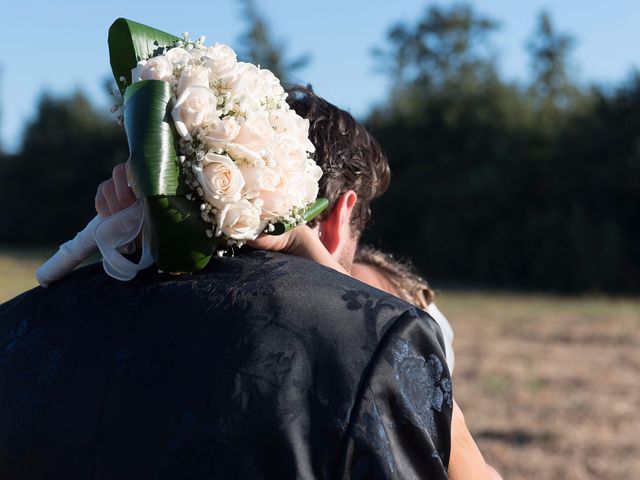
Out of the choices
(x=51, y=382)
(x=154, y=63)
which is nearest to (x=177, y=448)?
(x=51, y=382)

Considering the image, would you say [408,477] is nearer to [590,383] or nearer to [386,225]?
[590,383]

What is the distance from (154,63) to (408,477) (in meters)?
0.97

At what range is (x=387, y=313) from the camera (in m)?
1.66

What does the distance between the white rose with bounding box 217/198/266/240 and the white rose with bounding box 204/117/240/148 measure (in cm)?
13

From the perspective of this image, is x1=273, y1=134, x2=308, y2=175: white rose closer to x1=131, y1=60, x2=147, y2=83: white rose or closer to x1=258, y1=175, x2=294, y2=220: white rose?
x1=258, y1=175, x2=294, y2=220: white rose

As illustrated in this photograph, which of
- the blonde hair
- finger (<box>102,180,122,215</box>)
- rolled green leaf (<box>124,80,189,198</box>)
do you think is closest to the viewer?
rolled green leaf (<box>124,80,189,198</box>)

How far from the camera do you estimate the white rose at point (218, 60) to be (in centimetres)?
185

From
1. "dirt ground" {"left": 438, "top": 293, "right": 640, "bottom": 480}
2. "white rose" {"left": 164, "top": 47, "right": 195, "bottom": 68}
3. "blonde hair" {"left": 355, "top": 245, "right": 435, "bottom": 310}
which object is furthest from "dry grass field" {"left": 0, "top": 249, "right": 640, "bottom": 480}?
"white rose" {"left": 164, "top": 47, "right": 195, "bottom": 68}

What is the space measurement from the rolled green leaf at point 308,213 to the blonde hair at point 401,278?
1.36 meters

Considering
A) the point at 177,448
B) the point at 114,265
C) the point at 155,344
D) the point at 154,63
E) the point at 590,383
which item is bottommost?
the point at 590,383

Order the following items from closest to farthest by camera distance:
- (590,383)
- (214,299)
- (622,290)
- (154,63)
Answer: (214,299) < (154,63) < (590,383) < (622,290)

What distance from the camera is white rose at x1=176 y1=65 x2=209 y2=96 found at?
1788 millimetres

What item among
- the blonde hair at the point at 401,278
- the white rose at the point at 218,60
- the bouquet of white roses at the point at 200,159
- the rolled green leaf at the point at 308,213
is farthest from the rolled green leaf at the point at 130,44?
the blonde hair at the point at 401,278

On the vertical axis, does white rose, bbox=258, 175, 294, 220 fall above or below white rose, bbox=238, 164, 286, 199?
below
